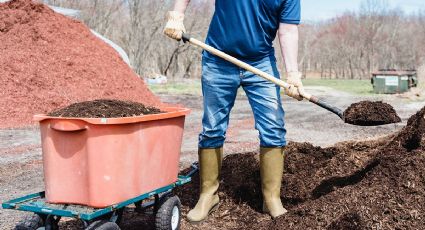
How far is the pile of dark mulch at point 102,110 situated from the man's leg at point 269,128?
32.1 inches

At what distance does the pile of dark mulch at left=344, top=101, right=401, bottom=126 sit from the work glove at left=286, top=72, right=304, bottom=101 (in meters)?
0.36

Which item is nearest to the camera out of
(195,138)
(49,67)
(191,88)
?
(195,138)

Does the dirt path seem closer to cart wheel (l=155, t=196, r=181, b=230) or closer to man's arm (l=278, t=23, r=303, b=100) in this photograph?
cart wheel (l=155, t=196, r=181, b=230)

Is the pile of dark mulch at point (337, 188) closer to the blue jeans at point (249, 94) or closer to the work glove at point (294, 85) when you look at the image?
the blue jeans at point (249, 94)

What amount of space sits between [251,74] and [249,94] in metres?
0.15

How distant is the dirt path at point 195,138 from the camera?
16.9ft

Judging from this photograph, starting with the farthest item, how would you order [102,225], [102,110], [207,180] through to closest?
[207,180]
[102,110]
[102,225]

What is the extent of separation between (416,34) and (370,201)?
190ft

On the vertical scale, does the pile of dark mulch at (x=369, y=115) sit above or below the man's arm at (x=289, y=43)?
below

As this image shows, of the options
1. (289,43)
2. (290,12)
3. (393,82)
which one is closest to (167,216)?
(289,43)

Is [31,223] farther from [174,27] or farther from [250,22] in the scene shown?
[250,22]

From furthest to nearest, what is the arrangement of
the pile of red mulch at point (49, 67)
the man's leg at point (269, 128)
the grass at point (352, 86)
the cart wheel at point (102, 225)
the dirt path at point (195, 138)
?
the grass at point (352, 86), the pile of red mulch at point (49, 67), the dirt path at point (195, 138), the man's leg at point (269, 128), the cart wheel at point (102, 225)

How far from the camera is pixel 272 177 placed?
12.1ft

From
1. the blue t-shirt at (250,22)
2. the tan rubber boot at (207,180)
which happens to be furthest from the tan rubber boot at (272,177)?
the blue t-shirt at (250,22)
